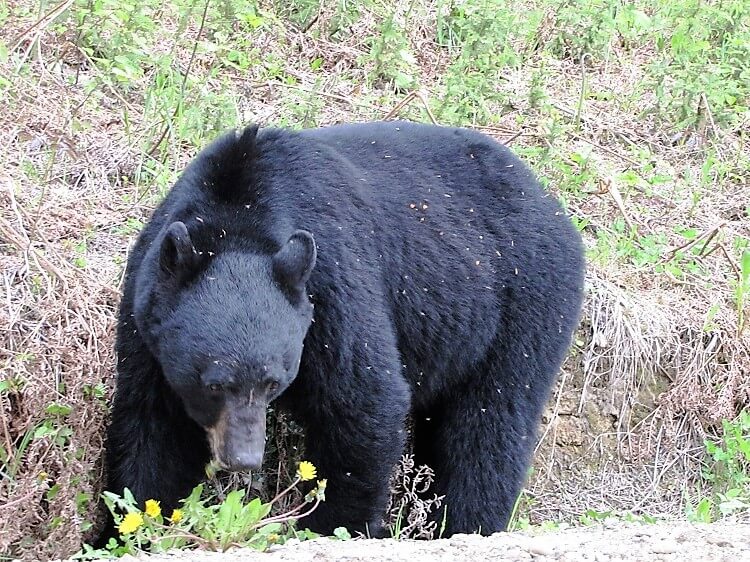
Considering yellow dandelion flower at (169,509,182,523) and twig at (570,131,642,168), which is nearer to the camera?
yellow dandelion flower at (169,509,182,523)

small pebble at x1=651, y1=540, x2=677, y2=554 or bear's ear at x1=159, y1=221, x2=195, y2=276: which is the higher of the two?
bear's ear at x1=159, y1=221, x2=195, y2=276

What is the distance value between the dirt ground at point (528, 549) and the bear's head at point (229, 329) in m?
0.57

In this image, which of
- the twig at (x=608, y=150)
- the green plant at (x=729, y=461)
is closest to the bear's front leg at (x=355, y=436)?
the green plant at (x=729, y=461)

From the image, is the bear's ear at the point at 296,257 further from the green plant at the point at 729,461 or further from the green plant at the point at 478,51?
the green plant at the point at 478,51

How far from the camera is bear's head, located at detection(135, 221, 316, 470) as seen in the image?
4199mm

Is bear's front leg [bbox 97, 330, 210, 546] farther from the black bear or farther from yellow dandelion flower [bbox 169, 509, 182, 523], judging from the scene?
yellow dandelion flower [bbox 169, 509, 182, 523]

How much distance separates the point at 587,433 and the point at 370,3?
13.4 ft

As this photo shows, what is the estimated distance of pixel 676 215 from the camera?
26.4 ft

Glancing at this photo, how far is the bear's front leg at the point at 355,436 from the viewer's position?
4.75 meters

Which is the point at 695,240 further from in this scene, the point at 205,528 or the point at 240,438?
the point at 205,528

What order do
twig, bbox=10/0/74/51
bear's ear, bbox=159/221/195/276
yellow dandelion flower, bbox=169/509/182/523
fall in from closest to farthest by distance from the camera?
yellow dandelion flower, bbox=169/509/182/523 < bear's ear, bbox=159/221/195/276 < twig, bbox=10/0/74/51

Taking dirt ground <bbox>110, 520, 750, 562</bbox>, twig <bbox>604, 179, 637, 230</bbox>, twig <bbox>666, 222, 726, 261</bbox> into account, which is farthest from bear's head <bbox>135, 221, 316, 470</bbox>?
twig <bbox>666, 222, 726, 261</bbox>

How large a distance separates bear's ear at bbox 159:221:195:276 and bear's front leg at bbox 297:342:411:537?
0.75 m

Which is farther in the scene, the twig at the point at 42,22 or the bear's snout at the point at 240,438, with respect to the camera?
the twig at the point at 42,22
